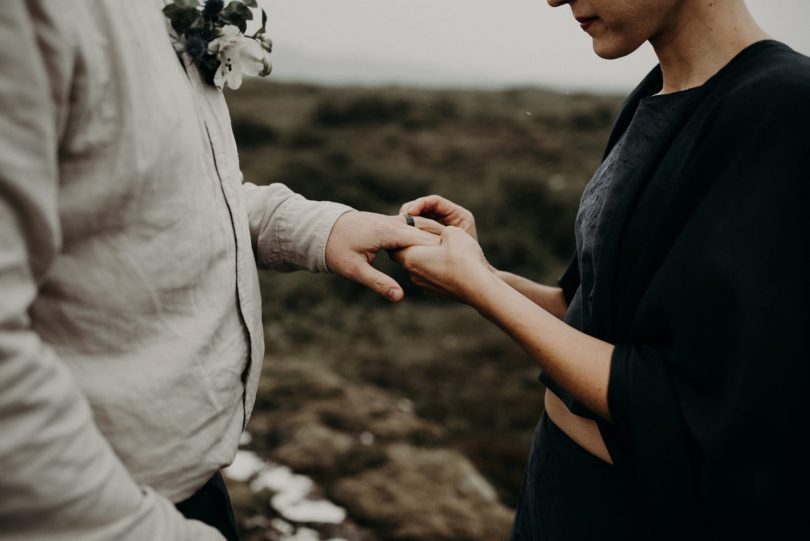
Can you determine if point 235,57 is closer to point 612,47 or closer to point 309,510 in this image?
point 612,47

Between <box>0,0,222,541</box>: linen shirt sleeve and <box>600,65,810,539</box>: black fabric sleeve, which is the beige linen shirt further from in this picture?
<box>600,65,810,539</box>: black fabric sleeve

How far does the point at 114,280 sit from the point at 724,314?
43.0 inches

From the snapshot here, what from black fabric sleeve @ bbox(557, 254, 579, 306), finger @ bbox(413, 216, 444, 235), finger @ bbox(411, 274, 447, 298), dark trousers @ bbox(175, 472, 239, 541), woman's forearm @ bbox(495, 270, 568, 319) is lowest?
dark trousers @ bbox(175, 472, 239, 541)

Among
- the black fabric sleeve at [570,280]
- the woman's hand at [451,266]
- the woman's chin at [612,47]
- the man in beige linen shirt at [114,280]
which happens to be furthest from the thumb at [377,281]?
the woman's chin at [612,47]

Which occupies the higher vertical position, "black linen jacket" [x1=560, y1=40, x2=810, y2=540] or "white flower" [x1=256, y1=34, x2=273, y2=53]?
"white flower" [x1=256, y1=34, x2=273, y2=53]

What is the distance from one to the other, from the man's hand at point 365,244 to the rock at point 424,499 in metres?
1.91

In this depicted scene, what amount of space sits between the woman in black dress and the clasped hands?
1 cm

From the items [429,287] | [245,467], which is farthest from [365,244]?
[245,467]

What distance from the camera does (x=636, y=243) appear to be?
1444 millimetres

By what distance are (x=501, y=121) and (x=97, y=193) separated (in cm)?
1613

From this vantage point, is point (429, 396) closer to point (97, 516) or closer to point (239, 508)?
point (239, 508)

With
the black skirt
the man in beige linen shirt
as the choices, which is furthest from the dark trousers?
the black skirt

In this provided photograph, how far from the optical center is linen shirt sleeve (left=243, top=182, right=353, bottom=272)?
1736 mm

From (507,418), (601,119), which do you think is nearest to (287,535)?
(507,418)
